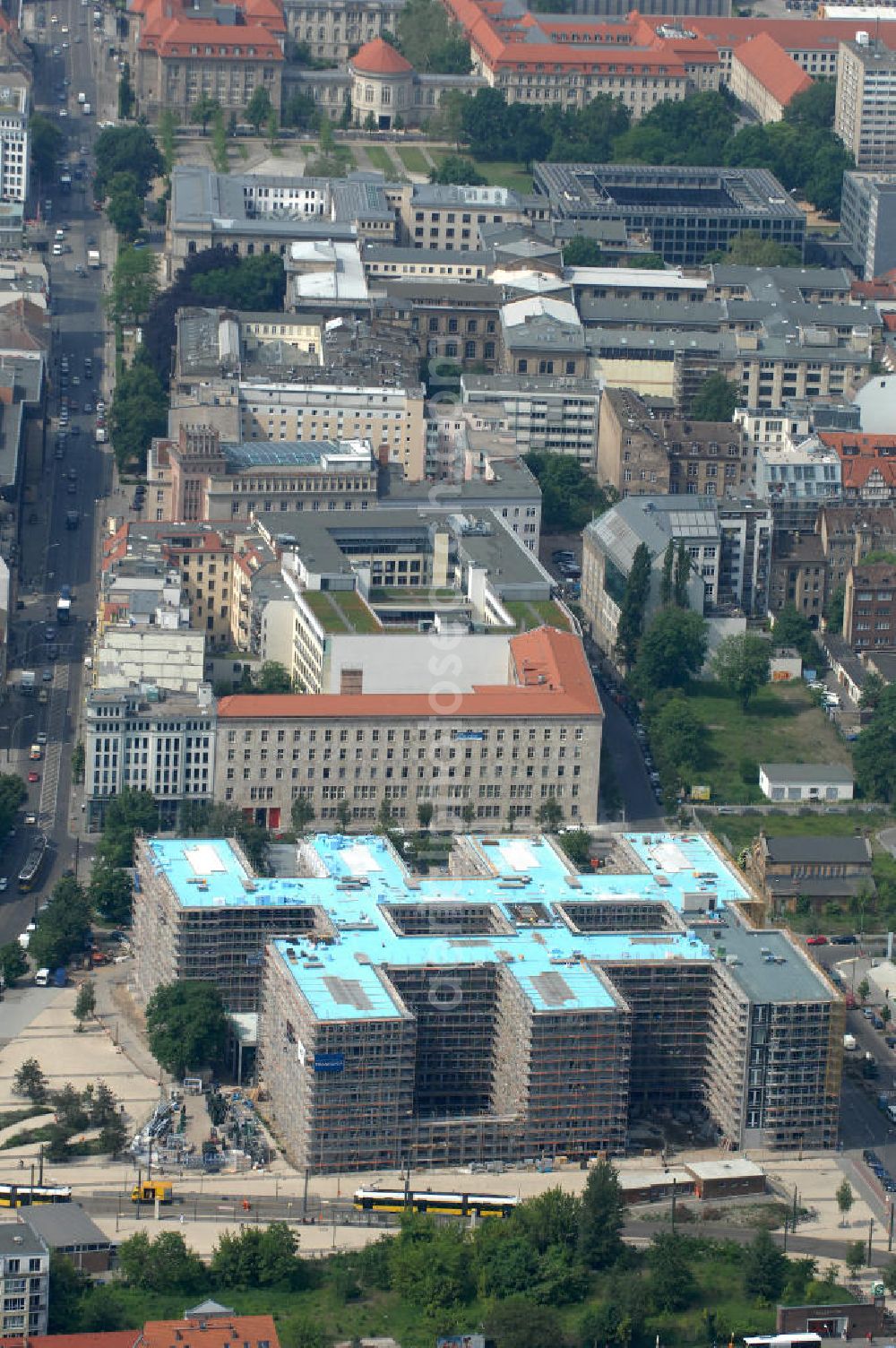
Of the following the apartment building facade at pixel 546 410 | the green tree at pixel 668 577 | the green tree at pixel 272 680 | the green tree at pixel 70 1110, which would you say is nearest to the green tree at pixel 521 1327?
the green tree at pixel 70 1110

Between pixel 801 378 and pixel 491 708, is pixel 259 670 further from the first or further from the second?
pixel 801 378

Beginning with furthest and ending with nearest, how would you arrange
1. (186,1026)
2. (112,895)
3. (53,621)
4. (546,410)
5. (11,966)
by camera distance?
(546,410)
(53,621)
(112,895)
(11,966)
(186,1026)

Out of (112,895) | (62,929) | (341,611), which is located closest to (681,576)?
(341,611)

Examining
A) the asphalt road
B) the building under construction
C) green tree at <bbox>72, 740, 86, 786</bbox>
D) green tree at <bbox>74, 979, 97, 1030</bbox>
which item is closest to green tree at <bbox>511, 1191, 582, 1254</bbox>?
the building under construction

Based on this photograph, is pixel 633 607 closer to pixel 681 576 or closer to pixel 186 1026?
pixel 681 576

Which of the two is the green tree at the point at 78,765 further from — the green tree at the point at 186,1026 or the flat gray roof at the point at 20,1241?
the flat gray roof at the point at 20,1241
